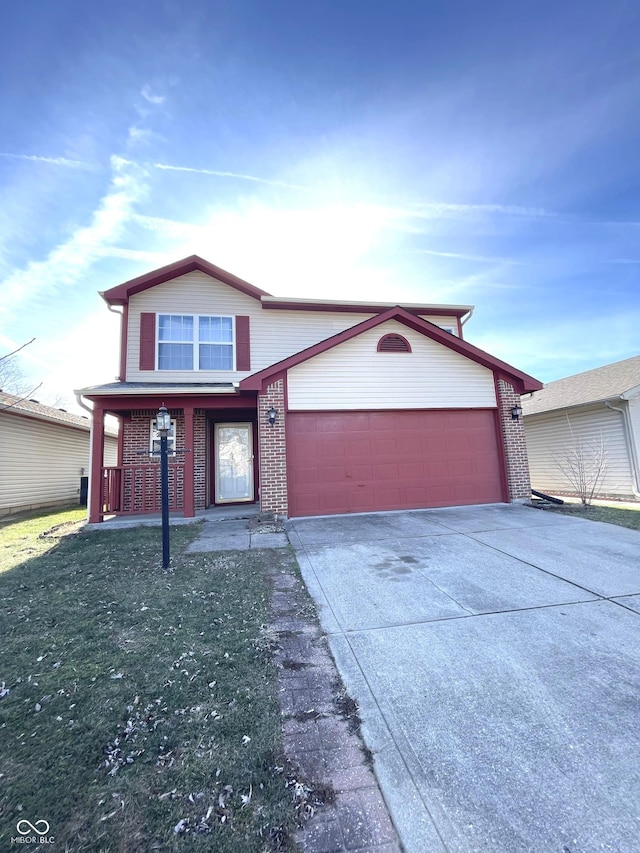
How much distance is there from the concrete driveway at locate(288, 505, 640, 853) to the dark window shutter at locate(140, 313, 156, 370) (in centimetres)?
749

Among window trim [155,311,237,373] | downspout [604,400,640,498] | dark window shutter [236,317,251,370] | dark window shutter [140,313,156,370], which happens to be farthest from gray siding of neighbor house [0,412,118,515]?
downspout [604,400,640,498]

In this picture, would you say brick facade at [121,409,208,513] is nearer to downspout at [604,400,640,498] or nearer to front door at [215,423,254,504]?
front door at [215,423,254,504]

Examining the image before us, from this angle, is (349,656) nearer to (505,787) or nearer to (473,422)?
(505,787)

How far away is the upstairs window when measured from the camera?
10033 millimetres

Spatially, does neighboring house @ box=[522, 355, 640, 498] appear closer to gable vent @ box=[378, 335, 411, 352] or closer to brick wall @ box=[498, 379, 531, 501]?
brick wall @ box=[498, 379, 531, 501]

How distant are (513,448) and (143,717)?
8938mm

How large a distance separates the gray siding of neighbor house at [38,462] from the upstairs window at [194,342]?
520cm

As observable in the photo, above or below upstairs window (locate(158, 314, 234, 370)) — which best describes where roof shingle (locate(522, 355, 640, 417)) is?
below

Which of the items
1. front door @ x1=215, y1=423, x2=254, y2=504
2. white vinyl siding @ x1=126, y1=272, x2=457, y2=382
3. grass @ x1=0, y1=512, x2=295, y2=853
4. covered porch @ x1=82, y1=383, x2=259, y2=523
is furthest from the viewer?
front door @ x1=215, y1=423, x2=254, y2=504

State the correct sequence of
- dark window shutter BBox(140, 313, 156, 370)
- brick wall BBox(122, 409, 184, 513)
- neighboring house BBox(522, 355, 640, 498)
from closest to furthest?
brick wall BBox(122, 409, 184, 513) < dark window shutter BBox(140, 313, 156, 370) < neighboring house BBox(522, 355, 640, 498)

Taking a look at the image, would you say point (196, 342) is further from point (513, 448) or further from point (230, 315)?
point (513, 448)

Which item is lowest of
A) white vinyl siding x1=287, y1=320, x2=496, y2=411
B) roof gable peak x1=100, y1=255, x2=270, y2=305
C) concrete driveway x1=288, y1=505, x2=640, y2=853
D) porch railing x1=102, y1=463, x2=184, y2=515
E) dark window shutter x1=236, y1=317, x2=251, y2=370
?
concrete driveway x1=288, y1=505, x2=640, y2=853

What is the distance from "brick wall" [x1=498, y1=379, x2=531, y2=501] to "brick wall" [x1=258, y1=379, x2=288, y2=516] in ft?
18.0

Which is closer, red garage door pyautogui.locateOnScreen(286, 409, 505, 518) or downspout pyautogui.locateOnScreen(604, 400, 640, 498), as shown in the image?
red garage door pyautogui.locateOnScreen(286, 409, 505, 518)
